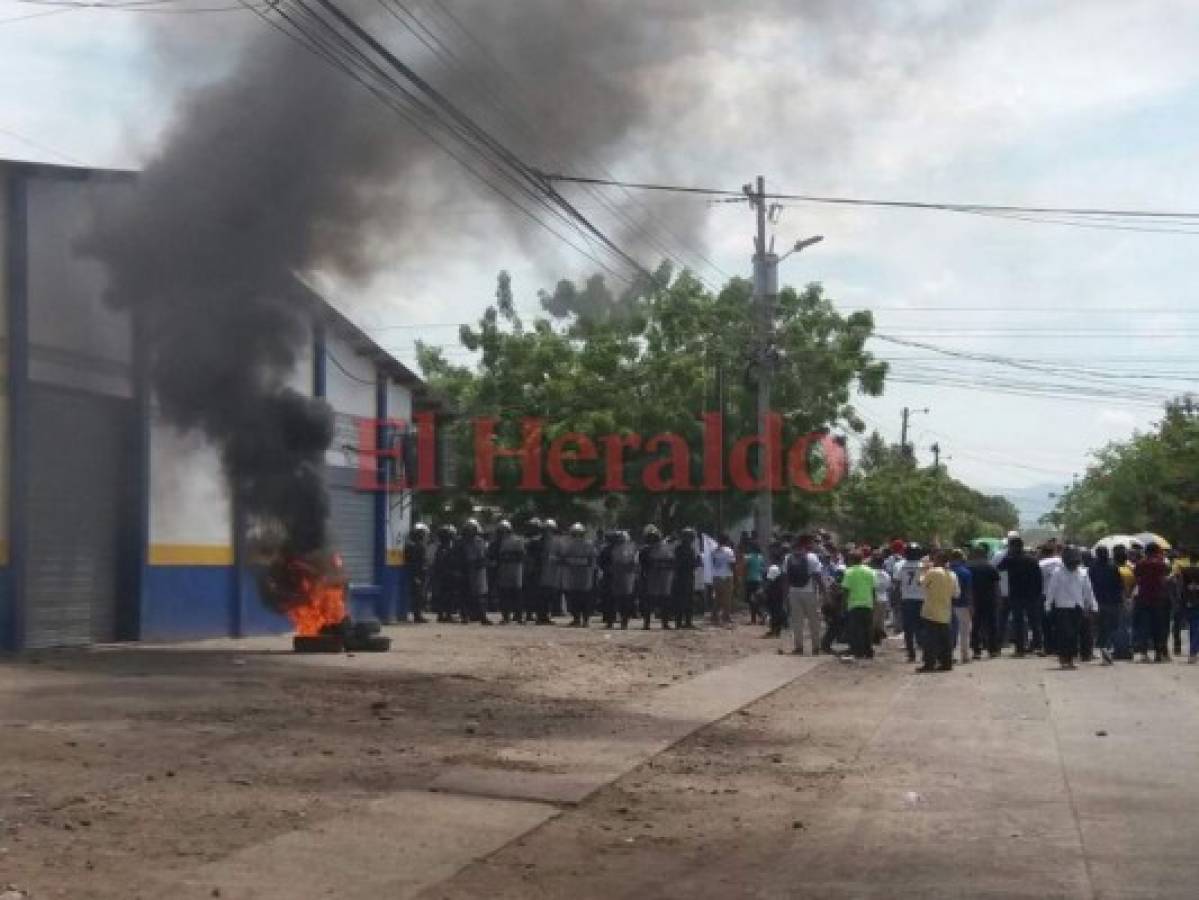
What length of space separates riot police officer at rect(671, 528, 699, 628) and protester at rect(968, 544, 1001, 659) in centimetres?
485

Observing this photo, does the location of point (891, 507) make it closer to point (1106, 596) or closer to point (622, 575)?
point (622, 575)

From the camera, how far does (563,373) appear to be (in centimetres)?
3834

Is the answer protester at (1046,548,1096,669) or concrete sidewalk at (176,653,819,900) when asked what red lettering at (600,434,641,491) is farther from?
concrete sidewalk at (176,653,819,900)

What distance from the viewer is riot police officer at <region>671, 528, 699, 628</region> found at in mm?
25922

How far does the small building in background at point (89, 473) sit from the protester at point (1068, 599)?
9153mm

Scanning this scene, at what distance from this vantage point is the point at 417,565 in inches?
1057

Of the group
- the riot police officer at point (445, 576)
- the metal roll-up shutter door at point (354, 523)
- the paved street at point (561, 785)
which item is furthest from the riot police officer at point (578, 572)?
the paved street at point (561, 785)

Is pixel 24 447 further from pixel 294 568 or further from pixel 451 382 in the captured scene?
pixel 451 382

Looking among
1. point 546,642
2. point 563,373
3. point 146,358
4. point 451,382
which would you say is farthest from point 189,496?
point 451,382

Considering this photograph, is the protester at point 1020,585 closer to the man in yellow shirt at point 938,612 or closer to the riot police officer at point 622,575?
the man in yellow shirt at point 938,612

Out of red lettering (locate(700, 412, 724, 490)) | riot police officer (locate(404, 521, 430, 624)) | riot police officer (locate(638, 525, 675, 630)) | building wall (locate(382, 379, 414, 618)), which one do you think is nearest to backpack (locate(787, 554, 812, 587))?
riot police officer (locate(638, 525, 675, 630))

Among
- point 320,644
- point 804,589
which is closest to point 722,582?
point 804,589

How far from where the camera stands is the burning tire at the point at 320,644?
1858 cm

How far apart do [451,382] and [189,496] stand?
71.7ft
